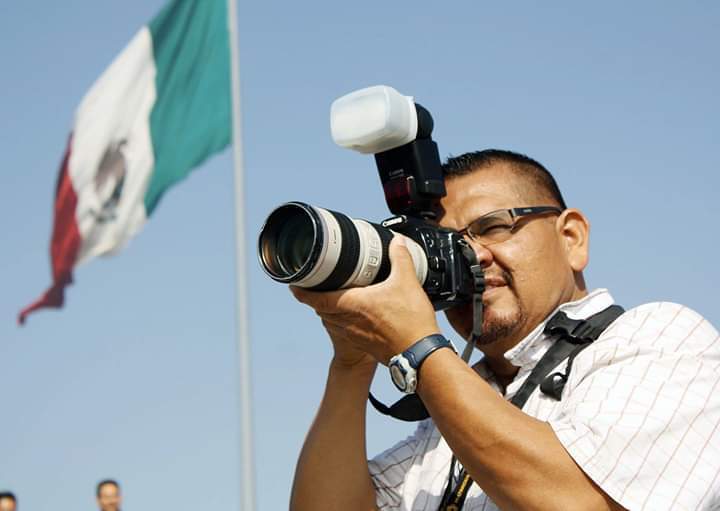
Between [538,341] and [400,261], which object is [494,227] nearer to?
[538,341]

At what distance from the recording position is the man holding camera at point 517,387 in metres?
2.27

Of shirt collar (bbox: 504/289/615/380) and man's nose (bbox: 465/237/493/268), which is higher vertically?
man's nose (bbox: 465/237/493/268)

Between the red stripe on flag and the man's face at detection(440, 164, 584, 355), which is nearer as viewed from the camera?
the man's face at detection(440, 164, 584, 355)

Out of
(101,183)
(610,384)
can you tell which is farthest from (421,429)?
(101,183)

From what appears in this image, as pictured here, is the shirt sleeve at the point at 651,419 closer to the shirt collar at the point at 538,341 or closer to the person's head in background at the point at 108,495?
the shirt collar at the point at 538,341

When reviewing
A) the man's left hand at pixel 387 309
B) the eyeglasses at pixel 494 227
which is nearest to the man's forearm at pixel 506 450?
the man's left hand at pixel 387 309

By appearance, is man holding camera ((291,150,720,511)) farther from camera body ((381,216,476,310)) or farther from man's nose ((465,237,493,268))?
camera body ((381,216,476,310))

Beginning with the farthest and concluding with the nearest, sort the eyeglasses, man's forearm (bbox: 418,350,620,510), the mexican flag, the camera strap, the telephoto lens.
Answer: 1. the mexican flag
2. the eyeglasses
3. the camera strap
4. the telephoto lens
5. man's forearm (bbox: 418,350,620,510)

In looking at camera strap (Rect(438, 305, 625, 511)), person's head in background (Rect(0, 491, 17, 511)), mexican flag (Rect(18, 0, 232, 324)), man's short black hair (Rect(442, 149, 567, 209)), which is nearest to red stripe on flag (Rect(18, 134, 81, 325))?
mexican flag (Rect(18, 0, 232, 324))

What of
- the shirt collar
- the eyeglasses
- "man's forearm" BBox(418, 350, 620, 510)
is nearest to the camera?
"man's forearm" BBox(418, 350, 620, 510)

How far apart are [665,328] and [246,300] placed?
21.4 ft

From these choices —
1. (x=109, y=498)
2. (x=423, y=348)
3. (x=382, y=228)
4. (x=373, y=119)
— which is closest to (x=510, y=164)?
(x=373, y=119)

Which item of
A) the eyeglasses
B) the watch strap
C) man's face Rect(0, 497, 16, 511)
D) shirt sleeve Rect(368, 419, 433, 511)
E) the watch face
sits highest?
the eyeglasses

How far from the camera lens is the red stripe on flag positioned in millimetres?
9539
